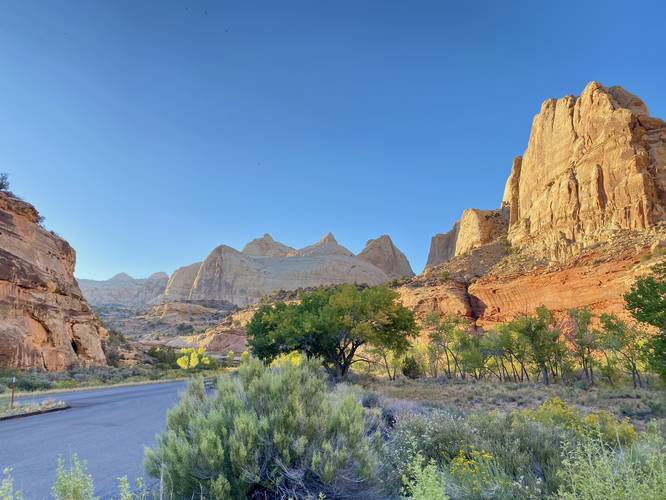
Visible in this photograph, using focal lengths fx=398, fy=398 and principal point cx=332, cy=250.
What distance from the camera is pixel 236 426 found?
14.8ft

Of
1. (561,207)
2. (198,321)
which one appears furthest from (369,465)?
(198,321)

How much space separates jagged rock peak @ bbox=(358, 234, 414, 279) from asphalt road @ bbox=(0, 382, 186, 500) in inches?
6153

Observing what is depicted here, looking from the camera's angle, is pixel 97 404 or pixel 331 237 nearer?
pixel 97 404

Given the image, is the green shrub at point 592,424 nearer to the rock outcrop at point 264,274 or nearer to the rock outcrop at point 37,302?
the rock outcrop at point 37,302

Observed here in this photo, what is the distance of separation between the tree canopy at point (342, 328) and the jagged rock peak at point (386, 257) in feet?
454

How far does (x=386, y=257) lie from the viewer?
576 ft

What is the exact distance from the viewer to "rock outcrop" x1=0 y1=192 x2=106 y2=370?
28.4 m

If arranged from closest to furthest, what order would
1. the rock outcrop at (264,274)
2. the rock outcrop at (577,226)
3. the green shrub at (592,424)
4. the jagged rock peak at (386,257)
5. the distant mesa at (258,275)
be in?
the green shrub at (592,424), the rock outcrop at (577,226), the distant mesa at (258,275), the rock outcrop at (264,274), the jagged rock peak at (386,257)

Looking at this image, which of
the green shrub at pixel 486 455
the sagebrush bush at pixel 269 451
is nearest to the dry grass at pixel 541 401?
the green shrub at pixel 486 455

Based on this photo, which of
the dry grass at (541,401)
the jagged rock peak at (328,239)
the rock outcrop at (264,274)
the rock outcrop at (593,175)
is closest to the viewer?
the dry grass at (541,401)

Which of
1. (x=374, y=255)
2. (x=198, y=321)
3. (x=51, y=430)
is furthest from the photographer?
(x=374, y=255)

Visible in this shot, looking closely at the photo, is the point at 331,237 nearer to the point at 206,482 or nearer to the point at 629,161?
the point at 629,161

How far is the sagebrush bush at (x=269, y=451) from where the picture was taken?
4281mm

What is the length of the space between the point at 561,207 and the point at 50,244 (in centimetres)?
7566
